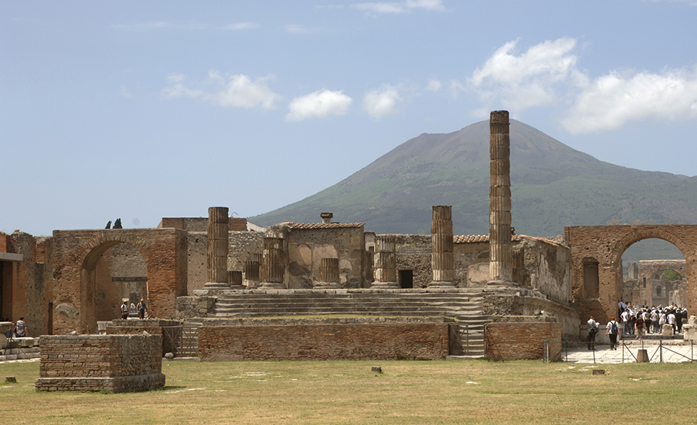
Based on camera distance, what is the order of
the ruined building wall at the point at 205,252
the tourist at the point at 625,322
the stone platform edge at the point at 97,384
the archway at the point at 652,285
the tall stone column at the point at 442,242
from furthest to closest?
the archway at the point at 652,285, the ruined building wall at the point at 205,252, the tourist at the point at 625,322, the tall stone column at the point at 442,242, the stone platform edge at the point at 97,384

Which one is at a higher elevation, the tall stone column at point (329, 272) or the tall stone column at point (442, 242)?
the tall stone column at point (442, 242)

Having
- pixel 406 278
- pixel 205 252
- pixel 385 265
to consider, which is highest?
pixel 205 252

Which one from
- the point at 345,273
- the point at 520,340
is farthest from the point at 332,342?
the point at 345,273

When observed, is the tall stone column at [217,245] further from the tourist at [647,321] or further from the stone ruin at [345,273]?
the tourist at [647,321]

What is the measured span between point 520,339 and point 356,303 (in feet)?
17.8

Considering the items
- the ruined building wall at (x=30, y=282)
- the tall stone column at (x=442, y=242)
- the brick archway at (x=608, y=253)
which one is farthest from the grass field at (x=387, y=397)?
the brick archway at (x=608, y=253)

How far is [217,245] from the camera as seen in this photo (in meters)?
30.4

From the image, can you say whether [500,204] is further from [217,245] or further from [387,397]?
[387,397]

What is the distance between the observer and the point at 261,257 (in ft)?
118

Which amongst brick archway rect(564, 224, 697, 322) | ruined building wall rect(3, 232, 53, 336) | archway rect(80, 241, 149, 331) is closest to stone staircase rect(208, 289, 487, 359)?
archway rect(80, 241, 149, 331)

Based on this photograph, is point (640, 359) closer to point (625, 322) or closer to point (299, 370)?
point (299, 370)

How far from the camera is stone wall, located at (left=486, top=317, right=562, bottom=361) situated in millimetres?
22625

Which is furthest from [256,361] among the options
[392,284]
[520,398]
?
[520,398]

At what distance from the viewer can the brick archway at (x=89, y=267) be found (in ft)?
114
